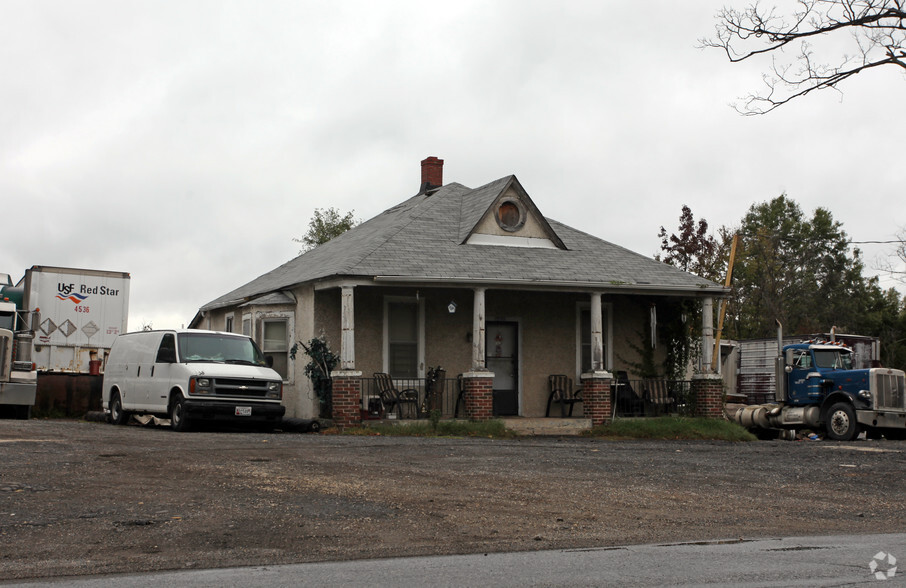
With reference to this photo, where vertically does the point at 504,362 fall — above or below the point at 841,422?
above

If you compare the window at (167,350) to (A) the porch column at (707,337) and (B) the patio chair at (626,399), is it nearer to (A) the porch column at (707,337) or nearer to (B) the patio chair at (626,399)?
(B) the patio chair at (626,399)

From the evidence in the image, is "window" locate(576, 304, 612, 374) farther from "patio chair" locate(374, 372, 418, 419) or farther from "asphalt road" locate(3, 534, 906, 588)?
"asphalt road" locate(3, 534, 906, 588)

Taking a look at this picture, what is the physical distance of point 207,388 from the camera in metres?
17.6

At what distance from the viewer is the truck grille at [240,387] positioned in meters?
17.7

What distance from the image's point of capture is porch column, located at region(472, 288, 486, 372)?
20.2 meters

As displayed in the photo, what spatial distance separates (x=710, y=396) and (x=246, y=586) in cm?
1791

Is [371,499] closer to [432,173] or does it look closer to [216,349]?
[216,349]

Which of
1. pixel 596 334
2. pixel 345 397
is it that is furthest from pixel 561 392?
pixel 345 397

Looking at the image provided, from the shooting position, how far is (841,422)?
22781 millimetres

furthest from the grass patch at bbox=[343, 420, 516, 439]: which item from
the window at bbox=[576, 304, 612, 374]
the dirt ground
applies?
the window at bbox=[576, 304, 612, 374]

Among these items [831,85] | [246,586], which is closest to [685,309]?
[831,85]

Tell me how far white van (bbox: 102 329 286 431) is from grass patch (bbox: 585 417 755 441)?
269 inches

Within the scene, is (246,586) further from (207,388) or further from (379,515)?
(207,388)

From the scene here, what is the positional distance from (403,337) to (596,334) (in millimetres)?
4123
